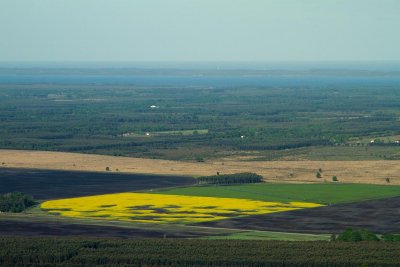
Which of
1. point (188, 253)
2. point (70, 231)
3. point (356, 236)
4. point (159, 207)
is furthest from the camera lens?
point (159, 207)

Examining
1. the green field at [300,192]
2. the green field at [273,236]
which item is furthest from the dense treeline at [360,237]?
the green field at [300,192]

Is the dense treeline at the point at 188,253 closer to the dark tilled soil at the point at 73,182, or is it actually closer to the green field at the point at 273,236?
the green field at the point at 273,236

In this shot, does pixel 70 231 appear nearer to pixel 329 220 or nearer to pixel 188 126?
pixel 329 220

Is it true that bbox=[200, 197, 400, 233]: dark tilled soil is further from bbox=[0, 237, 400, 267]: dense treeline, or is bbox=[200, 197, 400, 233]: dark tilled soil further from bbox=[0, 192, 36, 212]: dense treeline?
A: bbox=[0, 192, 36, 212]: dense treeline

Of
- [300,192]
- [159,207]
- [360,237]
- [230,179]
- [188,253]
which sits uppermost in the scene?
[188,253]

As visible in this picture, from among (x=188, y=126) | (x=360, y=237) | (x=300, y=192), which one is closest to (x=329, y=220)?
(x=360, y=237)

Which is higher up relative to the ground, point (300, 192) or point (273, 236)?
point (273, 236)

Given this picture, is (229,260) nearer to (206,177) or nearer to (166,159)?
(206,177)
